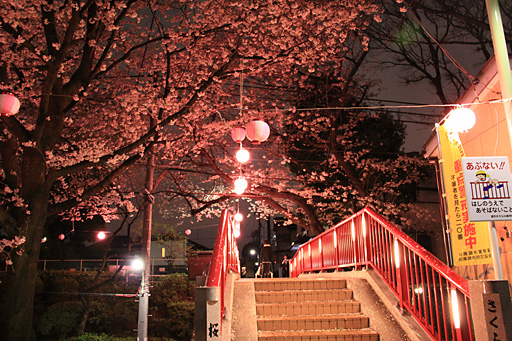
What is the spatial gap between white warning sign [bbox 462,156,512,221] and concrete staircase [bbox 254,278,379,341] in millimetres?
2330

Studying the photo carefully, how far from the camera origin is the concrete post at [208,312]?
13.7 ft

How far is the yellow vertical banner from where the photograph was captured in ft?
21.2

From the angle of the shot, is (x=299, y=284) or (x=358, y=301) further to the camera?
(x=299, y=284)

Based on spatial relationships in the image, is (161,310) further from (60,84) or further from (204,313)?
(204,313)

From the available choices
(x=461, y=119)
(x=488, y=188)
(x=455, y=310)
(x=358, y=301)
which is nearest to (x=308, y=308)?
(x=358, y=301)

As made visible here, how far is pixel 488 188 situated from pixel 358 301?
2.83 meters

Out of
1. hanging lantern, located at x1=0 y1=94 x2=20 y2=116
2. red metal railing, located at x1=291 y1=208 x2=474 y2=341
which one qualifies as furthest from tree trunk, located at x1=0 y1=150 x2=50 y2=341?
red metal railing, located at x1=291 y1=208 x2=474 y2=341

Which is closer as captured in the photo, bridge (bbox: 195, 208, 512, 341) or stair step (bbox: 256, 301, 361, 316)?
bridge (bbox: 195, 208, 512, 341)

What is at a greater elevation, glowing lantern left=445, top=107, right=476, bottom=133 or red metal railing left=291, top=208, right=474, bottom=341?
glowing lantern left=445, top=107, right=476, bottom=133

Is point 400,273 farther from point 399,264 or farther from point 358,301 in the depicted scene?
point 358,301

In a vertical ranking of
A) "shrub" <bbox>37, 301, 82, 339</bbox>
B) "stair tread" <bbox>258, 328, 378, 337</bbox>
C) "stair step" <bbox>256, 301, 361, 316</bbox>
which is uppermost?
"stair step" <bbox>256, 301, 361, 316</bbox>

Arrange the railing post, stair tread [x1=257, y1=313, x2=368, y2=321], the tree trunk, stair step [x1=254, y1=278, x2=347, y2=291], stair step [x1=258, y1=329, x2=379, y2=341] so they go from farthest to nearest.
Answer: the tree trunk
stair step [x1=254, y1=278, x2=347, y2=291]
stair tread [x1=257, y1=313, x2=368, y2=321]
the railing post
stair step [x1=258, y1=329, x2=379, y2=341]

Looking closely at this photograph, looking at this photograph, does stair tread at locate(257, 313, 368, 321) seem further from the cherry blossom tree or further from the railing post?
the cherry blossom tree

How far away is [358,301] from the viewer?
22.2ft
